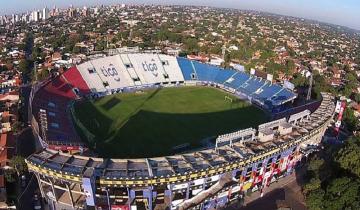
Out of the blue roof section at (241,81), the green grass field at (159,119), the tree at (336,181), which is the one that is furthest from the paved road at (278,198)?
the blue roof section at (241,81)

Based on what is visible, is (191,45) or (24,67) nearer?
(24,67)

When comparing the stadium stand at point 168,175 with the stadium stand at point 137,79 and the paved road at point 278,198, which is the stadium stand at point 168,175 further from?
the stadium stand at point 137,79

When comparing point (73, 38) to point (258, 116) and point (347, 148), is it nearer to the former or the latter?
point (258, 116)

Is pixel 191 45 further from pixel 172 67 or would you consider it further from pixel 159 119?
pixel 159 119

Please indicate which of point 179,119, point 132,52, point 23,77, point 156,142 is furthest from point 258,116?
point 23,77

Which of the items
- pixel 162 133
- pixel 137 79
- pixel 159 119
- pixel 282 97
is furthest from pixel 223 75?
pixel 162 133

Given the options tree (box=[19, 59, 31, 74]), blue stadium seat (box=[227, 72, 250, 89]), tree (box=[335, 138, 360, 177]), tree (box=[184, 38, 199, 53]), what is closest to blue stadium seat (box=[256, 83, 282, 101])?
blue stadium seat (box=[227, 72, 250, 89])
